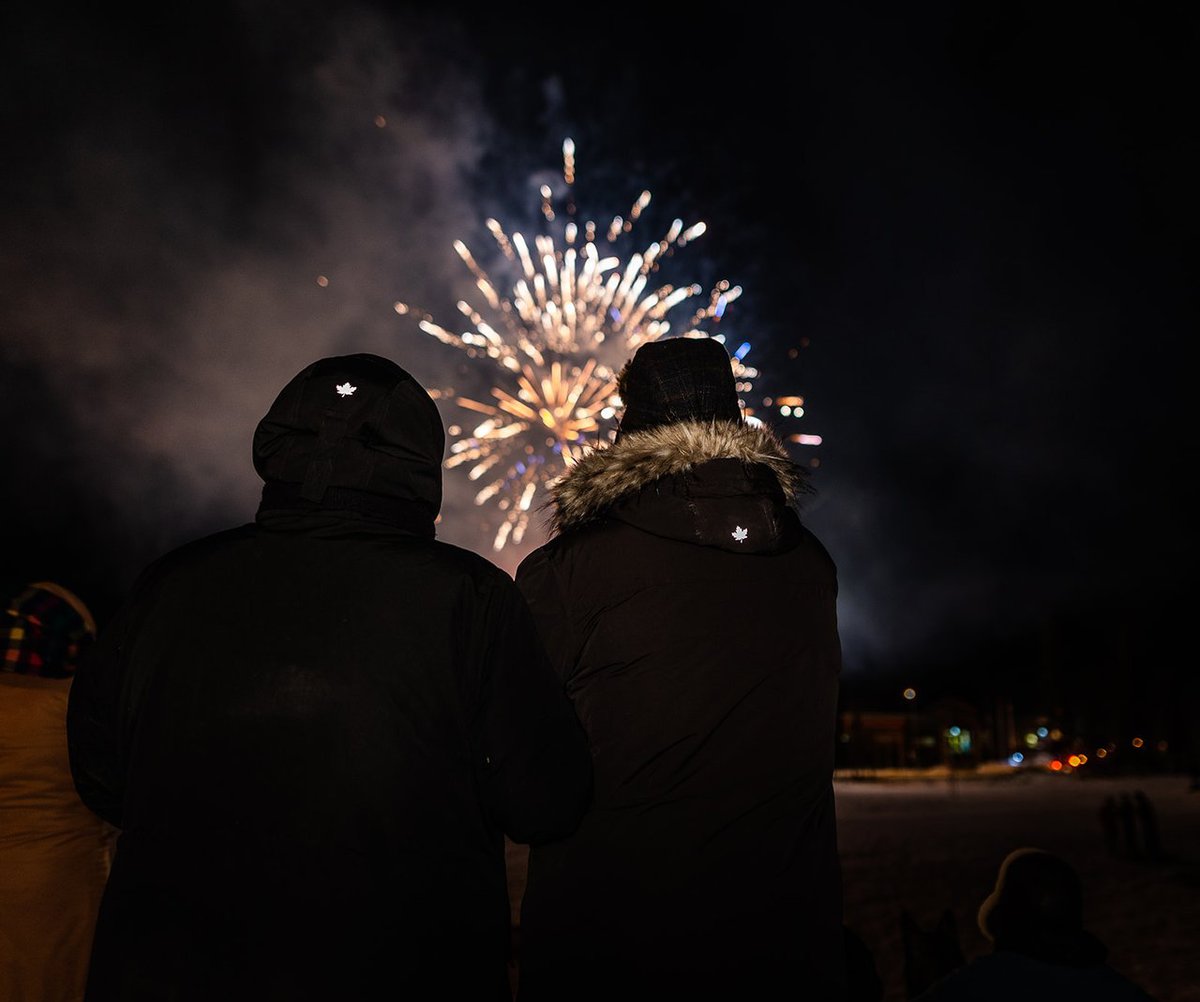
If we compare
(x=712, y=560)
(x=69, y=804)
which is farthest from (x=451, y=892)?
(x=69, y=804)

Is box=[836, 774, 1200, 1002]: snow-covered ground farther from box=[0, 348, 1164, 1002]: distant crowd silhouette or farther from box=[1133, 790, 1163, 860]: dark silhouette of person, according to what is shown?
box=[0, 348, 1164, 1002]: distant crowd silhouette

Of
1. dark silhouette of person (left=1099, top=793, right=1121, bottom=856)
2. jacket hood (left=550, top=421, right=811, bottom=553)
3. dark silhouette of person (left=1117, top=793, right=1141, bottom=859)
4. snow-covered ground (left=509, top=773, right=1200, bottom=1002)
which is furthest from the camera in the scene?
dark silhouette of person (left=1099, top=793, right=1121, bottom=856)

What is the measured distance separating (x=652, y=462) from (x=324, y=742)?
112 centimetres

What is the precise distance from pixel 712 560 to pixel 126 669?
141cm

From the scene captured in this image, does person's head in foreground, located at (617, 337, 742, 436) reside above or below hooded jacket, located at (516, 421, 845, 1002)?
above

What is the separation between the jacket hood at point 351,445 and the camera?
1.97m

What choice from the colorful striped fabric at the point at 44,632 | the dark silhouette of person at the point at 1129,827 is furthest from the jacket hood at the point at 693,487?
the dark silhouette of person at the point at 1129,827

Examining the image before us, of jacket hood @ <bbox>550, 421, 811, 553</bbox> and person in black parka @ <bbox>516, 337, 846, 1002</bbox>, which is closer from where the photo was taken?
person in black parka @ <bbox>516, 337, 846, 1002</bbox>

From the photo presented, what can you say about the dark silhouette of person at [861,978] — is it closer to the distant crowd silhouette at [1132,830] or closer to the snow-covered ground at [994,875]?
the snow-covered ground at [994,875]

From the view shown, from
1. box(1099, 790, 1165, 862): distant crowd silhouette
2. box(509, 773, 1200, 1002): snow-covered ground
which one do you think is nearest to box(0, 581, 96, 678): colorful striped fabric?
box(509, 773, 1200, 1002): snow-covered ground

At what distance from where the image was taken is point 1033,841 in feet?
46.7

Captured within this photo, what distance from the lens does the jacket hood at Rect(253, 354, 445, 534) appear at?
1.97 meters

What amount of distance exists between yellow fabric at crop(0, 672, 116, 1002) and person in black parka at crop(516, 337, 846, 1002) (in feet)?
5.21

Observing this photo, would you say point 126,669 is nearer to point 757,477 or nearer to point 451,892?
point 451,892
